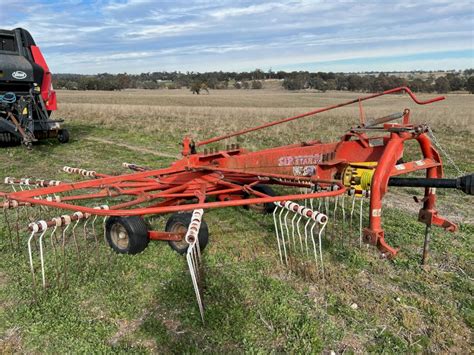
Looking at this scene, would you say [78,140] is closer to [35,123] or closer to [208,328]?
[35,123]

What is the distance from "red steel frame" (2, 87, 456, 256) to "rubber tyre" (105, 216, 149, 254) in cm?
16

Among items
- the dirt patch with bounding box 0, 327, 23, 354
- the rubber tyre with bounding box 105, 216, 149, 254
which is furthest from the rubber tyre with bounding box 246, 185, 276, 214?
the dirt patch with bounding box 0, 327, 23, 354

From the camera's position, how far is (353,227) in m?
5.71

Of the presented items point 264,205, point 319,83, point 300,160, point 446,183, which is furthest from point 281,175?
point 319,83

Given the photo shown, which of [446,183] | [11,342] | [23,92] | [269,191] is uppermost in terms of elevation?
[23,92]

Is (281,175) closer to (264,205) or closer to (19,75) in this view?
(264,205)

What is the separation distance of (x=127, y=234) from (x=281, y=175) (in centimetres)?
191

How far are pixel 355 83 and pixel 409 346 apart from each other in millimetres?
78855

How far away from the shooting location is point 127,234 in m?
4.76

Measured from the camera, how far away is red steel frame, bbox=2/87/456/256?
3641mm

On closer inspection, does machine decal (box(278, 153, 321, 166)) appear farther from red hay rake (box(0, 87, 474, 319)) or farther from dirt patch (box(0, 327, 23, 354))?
dirt patch (box(0, 327, 23, 354))

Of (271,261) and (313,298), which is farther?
(271,261)

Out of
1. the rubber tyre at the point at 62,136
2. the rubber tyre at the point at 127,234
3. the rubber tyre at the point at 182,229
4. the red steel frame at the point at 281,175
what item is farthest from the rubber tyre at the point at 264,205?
the rubber tyre at the point at 62,136

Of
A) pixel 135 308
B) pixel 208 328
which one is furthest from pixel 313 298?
pixel 135 308
